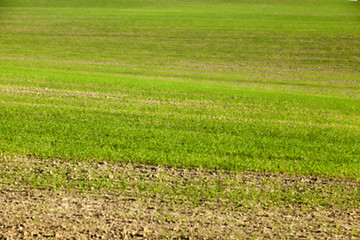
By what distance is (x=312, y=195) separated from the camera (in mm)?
7016

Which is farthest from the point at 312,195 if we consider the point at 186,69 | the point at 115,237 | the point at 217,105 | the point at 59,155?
the point at 186,69

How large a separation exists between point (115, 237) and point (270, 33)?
34928 mm

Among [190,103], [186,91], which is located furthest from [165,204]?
[186,91]

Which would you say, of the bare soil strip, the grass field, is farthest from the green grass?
the bare soil strip

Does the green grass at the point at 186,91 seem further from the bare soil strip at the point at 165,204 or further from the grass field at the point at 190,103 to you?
the bare soil strip at the point at 165,204

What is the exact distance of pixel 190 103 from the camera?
14.3 metres

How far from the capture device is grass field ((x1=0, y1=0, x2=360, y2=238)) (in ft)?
26.7

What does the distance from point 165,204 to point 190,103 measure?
8.19 metres

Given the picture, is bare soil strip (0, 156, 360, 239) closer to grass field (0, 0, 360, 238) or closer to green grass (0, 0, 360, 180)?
grass field (0, 0, 360, 238)

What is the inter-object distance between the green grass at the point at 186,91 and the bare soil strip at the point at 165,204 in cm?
69

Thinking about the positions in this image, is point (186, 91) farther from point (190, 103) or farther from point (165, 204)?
point (165, 204)

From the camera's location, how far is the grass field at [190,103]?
8148mm

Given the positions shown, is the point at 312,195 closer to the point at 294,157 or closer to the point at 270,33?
the point at 294,157

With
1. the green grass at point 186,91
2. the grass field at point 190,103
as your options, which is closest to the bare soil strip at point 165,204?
the grass field at point 190,103
